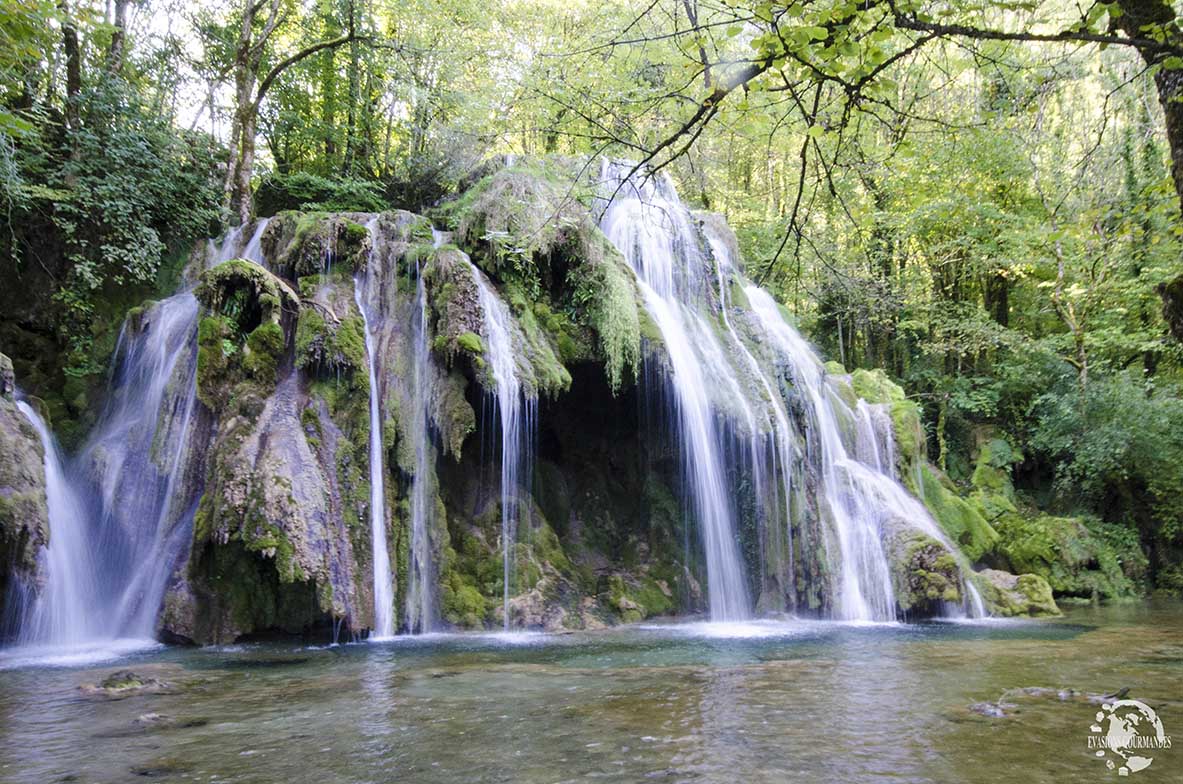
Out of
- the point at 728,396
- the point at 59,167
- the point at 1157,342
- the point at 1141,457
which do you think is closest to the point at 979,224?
the point at 1157,342

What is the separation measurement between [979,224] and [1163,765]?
59.0ft

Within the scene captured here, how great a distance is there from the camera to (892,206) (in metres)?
18.3

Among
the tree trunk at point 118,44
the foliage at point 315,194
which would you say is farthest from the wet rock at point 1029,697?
the tree trunk at point 118,44

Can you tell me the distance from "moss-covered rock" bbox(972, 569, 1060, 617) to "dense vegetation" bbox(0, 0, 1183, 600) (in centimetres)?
486

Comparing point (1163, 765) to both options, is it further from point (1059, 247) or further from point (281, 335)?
point (1059, 247)

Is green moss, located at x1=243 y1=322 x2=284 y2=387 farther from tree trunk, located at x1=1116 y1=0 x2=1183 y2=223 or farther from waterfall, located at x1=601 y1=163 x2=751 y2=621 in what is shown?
tree trunk, located at x1=1116 y1=0 x2=1183 y2=223

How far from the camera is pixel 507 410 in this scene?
1045 centimetres

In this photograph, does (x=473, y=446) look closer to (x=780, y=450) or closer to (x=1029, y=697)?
(x=780, y=450)

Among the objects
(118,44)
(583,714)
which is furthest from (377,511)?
(118,44)

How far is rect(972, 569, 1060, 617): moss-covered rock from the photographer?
39.0 ft

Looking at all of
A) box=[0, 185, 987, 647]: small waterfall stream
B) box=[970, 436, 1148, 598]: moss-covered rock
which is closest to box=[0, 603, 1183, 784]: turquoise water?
box=[0, 185, 987, 647]: small waterfall stream

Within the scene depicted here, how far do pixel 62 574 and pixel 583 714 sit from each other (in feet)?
25.0

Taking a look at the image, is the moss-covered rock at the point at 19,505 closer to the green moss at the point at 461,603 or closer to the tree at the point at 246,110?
the green moss at the point at 461,603

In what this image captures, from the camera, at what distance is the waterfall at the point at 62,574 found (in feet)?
27.8
